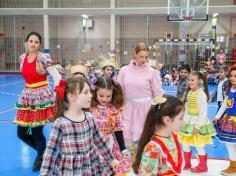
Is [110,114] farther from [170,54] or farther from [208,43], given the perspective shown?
[170,54]

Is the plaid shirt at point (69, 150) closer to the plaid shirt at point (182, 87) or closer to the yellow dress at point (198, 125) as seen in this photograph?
the yellow dress at point (198, 125)

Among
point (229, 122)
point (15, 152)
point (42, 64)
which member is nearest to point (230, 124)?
point (229, 122)

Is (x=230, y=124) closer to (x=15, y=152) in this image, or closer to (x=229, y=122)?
(x=229, y=122)

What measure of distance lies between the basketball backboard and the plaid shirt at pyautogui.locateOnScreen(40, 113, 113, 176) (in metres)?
9.60

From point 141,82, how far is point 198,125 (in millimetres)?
843

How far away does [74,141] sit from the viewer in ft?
7.45

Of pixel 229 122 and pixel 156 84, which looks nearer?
pixel 229 122

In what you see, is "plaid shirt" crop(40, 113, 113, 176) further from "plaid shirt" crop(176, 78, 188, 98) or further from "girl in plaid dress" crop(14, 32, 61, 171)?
"plaid shirt" crop(176, 78, 188, 98)

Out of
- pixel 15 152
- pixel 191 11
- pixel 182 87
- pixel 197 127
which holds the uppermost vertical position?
pixel 191 11

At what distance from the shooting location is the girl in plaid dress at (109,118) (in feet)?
9.74

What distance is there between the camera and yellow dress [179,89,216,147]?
381 cm

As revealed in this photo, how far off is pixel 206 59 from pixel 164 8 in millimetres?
3422

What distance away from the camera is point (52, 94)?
3951mm

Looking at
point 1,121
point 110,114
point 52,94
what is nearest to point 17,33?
point 1,121
